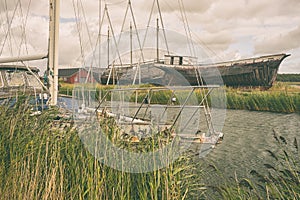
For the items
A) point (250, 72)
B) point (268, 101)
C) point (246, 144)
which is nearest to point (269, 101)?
point (268, 101)

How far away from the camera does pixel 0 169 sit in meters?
3.19

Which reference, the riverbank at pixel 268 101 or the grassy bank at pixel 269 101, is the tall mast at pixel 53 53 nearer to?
the riverbank at pixel 268 101

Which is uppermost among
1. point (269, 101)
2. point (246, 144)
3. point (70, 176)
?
point (269, 101)

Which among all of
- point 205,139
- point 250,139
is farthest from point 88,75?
point 250,139

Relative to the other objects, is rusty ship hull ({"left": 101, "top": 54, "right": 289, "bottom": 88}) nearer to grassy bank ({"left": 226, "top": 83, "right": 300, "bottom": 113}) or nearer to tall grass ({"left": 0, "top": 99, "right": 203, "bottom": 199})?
grassy bank ({"left": 226, "top": 83, "right": 300, "bottom": 113})

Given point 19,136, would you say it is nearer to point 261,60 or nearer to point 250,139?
point 250,139

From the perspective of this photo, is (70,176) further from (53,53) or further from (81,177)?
(53,53)

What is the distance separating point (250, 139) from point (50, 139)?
7294 millimetres

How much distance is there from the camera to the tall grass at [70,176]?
2.71m

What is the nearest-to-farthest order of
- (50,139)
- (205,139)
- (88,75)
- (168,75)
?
(50,139) < (205,139) < (88,75) < (168,75)

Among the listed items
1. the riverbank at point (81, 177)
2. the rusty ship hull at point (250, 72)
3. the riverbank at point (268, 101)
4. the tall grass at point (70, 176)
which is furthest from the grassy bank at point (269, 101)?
the tall grass at point (70, 176)

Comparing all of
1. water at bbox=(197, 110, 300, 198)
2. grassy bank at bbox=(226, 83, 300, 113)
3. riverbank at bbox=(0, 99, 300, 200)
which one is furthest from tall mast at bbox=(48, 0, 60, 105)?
grassy bank at bbox=(226, 83, 300, 113)

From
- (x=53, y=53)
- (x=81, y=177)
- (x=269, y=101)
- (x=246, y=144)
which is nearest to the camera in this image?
(x=81, y=177)

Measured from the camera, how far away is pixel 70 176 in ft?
10.0
